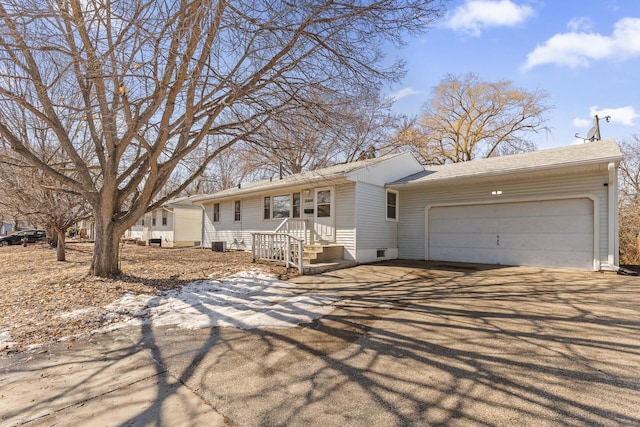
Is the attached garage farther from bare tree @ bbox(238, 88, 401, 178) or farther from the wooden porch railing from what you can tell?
bare tree @ bbox(238, 88, 401, 178)

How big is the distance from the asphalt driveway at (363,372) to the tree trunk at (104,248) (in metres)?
3.72

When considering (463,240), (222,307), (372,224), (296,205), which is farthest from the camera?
(296,205)

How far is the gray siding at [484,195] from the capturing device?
8359mm

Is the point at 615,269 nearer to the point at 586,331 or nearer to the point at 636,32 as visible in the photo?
the point at 586,331

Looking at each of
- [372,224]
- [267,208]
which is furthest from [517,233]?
[267,208]

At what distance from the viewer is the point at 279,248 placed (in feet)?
31.9

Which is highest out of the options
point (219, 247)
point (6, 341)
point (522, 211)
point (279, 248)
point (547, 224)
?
point (522, 211)

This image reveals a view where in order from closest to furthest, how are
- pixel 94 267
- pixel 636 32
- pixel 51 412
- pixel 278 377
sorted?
pixel 51 412, pixel 278 377, pixel 94 267, pixel 636 32

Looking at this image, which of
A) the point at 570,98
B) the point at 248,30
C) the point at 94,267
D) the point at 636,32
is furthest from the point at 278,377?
the point at 636,32

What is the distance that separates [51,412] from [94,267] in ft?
18.8

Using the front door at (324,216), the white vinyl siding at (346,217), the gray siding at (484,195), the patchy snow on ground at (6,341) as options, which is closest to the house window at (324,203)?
the front door at (324,216)

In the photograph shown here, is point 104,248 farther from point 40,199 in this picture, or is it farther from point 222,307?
point 40,199

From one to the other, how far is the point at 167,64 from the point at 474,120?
74.0 feet

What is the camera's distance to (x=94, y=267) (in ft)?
24.2
